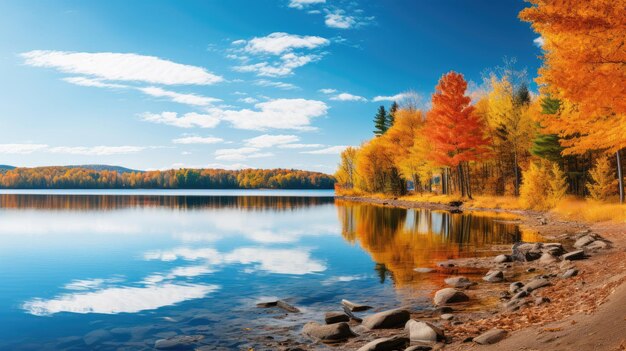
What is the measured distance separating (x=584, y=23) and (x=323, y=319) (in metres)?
10.3

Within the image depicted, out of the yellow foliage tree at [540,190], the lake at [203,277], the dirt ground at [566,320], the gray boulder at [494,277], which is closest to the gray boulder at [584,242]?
the lake at [203,277]

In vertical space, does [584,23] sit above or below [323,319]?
above

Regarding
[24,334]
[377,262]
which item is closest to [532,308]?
[377,262]

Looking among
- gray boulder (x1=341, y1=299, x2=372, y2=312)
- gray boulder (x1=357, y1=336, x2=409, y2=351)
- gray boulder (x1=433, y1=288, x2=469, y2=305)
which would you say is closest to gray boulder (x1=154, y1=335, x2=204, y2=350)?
gray boulder (x1=357, y1=336, x2=409, y2=351)

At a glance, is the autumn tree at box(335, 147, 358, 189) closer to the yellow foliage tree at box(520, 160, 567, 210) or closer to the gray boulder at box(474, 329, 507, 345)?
the yellow foliage tree at box(520, 160, 567, 210)

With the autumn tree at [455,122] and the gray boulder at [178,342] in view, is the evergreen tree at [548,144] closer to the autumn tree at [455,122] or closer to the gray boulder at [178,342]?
the autumn tree at [455,122]

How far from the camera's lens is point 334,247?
1032 inches

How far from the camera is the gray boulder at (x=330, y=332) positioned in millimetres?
10241

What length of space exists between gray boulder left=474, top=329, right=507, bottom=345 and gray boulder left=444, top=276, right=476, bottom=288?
20.5ft

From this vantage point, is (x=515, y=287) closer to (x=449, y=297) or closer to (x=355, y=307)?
(x=449, y=297)

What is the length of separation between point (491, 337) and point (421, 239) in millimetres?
18904

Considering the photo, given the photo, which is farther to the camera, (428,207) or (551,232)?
(428,207)

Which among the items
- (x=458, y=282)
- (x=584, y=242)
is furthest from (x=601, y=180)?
(x=458, y=282)

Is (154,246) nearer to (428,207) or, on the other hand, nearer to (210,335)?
(210,335)
